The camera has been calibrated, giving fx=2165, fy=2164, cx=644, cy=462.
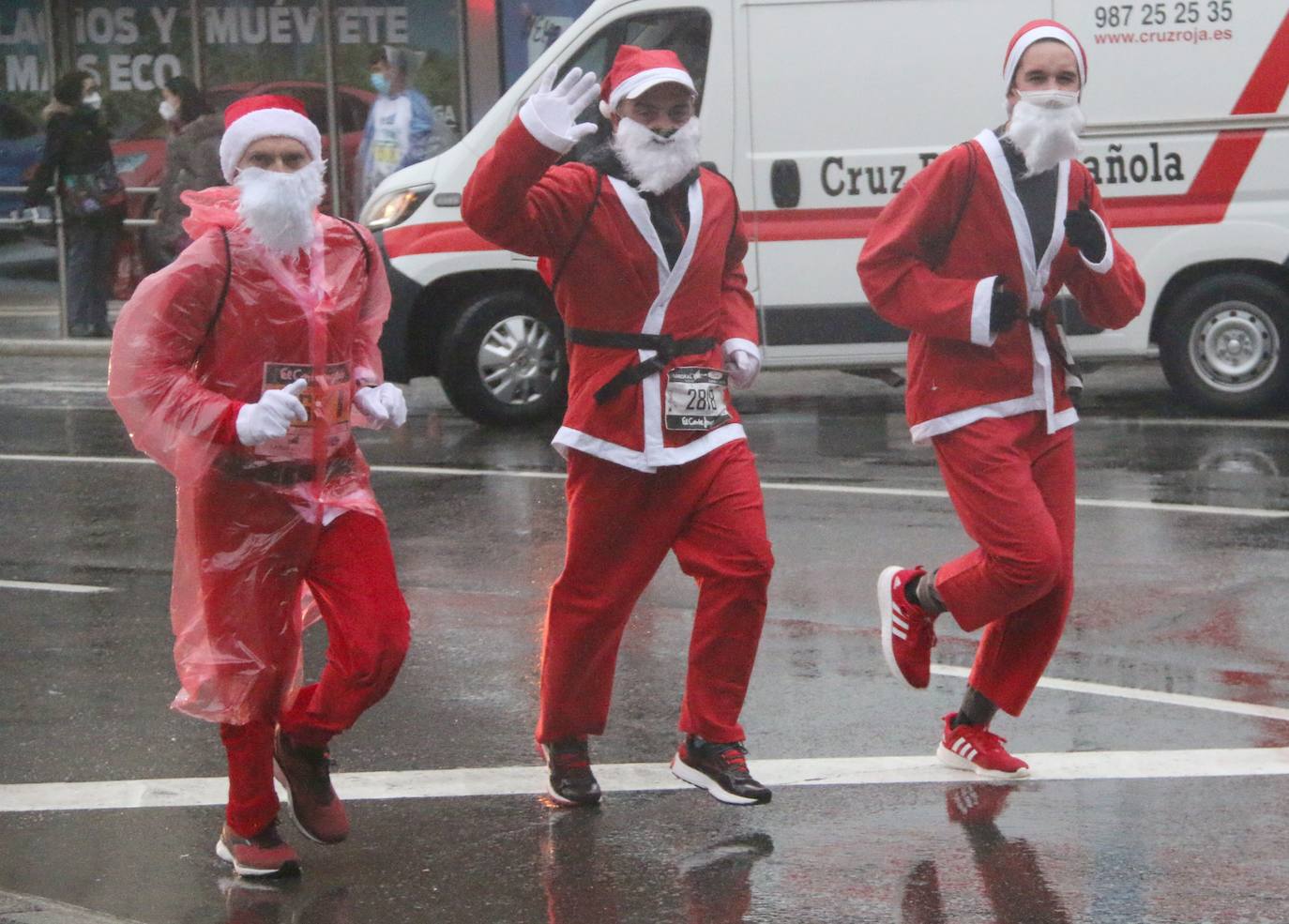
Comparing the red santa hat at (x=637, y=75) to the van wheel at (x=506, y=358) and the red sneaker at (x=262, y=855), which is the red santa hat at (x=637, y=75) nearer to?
the red sneaker at (x=262, y=855)

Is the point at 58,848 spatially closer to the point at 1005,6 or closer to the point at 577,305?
the point at 577,305

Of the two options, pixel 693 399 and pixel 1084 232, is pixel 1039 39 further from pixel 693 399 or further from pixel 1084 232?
pixel 693 399

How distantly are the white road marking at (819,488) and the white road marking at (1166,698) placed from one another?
2097 millimetres

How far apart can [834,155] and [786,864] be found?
711cm

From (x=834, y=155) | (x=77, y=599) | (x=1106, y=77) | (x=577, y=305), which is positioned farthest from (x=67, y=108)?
(x=577, y=305)

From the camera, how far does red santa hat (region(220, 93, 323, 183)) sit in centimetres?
448

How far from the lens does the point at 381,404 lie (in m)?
4.61

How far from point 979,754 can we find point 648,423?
45.5 inches

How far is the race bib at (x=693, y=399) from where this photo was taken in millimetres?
4906

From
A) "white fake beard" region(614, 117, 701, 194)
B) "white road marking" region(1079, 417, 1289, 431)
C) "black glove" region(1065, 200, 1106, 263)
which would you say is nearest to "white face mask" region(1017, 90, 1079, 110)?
"black glove" region(1065, 200, 1106, 263)


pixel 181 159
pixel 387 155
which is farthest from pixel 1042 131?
pixel 387 155

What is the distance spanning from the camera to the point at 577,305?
4934 mm

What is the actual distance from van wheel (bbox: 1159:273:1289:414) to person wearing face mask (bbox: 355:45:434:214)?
6.42m

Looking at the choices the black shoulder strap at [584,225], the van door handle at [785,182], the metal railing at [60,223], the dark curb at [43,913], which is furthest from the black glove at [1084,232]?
the metal railing at [60,223]
